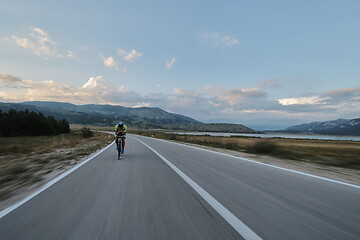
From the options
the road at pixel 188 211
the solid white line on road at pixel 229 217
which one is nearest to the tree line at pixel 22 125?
the road at pixel 188 211

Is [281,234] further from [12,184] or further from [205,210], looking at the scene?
[12,184]

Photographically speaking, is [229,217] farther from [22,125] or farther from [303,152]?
[22,125]

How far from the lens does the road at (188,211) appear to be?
264cm

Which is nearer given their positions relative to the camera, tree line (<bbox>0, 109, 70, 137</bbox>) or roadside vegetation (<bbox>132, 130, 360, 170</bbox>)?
roadside vegetation (<bbox>132, 130, 360, 170</bbox>)

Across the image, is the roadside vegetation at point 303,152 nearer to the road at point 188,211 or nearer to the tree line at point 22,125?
the road at point 188,211

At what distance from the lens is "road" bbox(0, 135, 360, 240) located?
264cm

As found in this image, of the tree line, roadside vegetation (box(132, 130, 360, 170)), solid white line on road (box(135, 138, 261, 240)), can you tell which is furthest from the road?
the tree line

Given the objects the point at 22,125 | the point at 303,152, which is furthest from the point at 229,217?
the point at 22,125

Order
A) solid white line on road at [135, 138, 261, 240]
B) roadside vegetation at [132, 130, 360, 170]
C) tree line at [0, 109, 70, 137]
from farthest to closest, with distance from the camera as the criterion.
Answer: tree line at [0, 109, 70, 137] < roadside vegetation at [132, 130, 360, 170] < solid white line on road at [135, 138, 261, 240]

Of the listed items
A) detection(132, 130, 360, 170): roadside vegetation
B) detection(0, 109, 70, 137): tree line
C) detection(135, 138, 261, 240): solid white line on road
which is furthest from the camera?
detection(0, 109, 70, 137): tree line

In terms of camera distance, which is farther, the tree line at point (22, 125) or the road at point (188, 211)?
the tree line at point (22, 125)

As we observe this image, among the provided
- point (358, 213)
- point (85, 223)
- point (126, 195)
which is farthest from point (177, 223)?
point (358, 213)

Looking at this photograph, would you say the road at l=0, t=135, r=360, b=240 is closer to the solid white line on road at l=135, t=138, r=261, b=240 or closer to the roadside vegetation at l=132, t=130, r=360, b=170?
the solid white line on road at l=135, t=138, r=261, b=240

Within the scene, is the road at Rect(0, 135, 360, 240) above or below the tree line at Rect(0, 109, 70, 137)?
below
